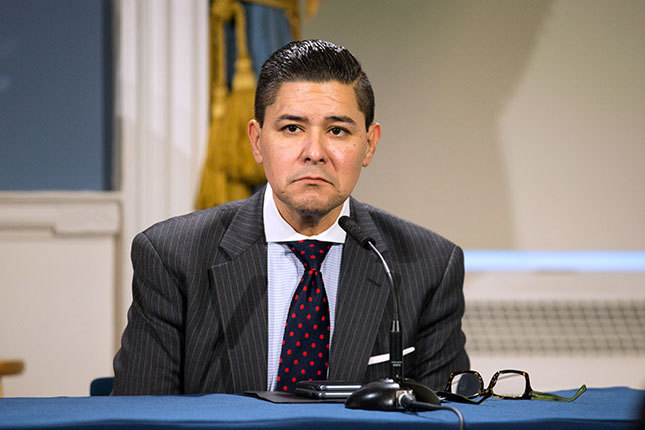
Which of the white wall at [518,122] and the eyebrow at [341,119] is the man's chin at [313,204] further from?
the white wall at [518,122]

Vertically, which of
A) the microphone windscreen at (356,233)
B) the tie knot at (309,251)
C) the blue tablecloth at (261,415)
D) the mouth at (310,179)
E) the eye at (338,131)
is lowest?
the blue tablecloth at (261,415)

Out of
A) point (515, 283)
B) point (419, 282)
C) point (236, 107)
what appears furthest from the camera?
point (515, 283)

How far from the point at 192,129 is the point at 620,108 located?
168 cm

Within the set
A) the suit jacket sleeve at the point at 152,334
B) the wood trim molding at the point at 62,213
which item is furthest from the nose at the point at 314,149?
the wood trim molding at the point at 62,213

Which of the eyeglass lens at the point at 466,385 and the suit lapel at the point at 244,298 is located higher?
the suit lapel at the point at 244,298

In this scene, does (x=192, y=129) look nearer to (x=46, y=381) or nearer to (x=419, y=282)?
(x=46, y=381)

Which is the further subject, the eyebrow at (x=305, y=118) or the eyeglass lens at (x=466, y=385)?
the eyebrow at (x=305, y=118)

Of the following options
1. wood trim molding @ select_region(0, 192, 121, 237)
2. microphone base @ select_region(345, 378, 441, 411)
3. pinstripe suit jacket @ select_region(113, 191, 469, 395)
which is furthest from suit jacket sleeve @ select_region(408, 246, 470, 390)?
wood trim molding @ select_region(0, 192, 121, 237)

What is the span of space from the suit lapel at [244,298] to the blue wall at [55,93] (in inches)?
53.4

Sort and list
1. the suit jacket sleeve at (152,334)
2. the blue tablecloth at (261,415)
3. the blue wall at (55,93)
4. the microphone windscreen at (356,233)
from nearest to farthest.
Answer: the blue tablecloth at (261,415), the microphone windscreen at (356,233), the suit jacket sleeve at (152,334), the blue wall at (55,93)

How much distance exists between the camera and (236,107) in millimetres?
2701

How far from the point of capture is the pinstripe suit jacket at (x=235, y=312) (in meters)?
1.52

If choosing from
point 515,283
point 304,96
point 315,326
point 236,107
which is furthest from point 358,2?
point 315,326

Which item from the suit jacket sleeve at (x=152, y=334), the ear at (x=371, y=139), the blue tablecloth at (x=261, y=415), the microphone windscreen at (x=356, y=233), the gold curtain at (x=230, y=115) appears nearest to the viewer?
Answer: the blue tablecloth at (x=261, y=415)
